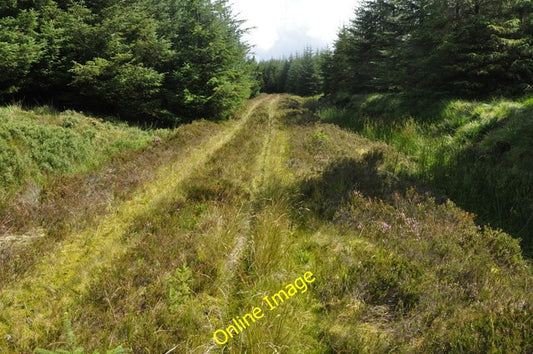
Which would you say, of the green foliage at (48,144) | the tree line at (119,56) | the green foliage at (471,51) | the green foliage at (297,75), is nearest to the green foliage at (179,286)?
the green foliage at (48,144)

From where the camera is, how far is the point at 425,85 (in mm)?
14992

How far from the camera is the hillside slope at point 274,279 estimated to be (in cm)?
305

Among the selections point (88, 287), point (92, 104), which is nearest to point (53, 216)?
point (88, 287)

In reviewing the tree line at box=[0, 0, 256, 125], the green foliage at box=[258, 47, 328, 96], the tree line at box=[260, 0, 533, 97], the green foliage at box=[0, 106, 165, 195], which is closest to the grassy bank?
the tree line at box=[260, 0, 533, 97]

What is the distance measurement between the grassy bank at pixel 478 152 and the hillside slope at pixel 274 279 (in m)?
1.08

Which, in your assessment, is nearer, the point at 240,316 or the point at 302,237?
the point at 240,316

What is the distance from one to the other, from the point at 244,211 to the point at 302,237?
153cm

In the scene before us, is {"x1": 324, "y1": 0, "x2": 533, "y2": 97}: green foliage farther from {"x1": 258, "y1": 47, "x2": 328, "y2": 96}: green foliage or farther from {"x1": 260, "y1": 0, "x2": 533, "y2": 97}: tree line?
{"x1": 258, "y1": 47, "x2": 328, "y2": 96}: green foliage

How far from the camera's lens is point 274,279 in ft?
12.8

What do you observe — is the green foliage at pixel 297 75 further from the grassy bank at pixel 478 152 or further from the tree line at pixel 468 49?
the grassy bank at pixel 478 152

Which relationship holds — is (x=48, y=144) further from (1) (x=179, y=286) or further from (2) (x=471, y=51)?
(2) (x=471, y=51)

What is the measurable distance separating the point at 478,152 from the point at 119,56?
14438 mm

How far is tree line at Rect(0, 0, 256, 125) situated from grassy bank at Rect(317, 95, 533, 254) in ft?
36.7

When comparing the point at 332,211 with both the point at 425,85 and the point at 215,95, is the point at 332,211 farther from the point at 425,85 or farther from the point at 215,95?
the point at 215,95
